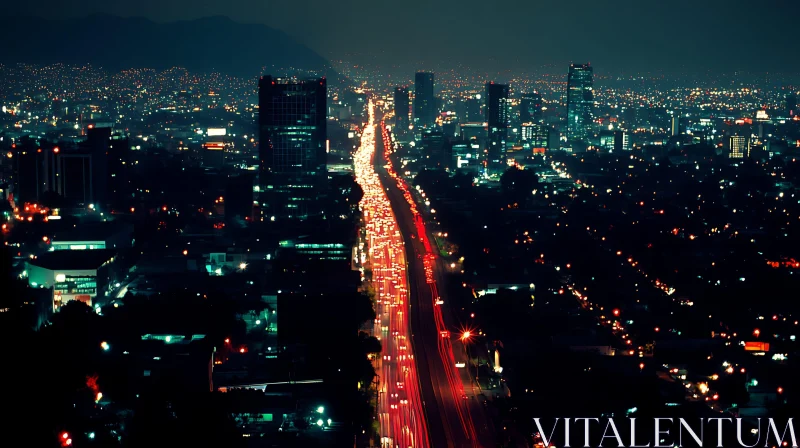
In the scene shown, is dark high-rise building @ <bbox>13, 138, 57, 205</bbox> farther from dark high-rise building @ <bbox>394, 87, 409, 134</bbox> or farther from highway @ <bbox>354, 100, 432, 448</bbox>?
dark high-rise building @ <bbox>394, 87, 409, 134</bbox>

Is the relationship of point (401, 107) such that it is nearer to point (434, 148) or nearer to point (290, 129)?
point (434, 148)

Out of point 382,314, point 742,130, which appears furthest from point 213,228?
point 742,130

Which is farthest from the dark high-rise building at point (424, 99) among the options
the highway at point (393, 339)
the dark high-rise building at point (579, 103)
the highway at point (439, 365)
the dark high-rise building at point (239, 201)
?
the highway at point (439, 365)

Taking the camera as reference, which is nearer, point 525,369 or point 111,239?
point 525,369

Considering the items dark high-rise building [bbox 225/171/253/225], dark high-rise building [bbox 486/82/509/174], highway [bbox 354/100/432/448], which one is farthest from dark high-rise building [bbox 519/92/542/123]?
dark high-rise building [bbox 225/171/253/225]

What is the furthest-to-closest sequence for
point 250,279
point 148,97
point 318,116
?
point 148,97 → point 318,116 → point 250,279

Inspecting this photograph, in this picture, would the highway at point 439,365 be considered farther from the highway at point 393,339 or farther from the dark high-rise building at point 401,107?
the dark high-rise building at point 401,107

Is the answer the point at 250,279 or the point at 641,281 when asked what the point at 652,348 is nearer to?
the point at 641,281

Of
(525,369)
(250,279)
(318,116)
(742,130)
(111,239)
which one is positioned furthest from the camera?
(742,130)
